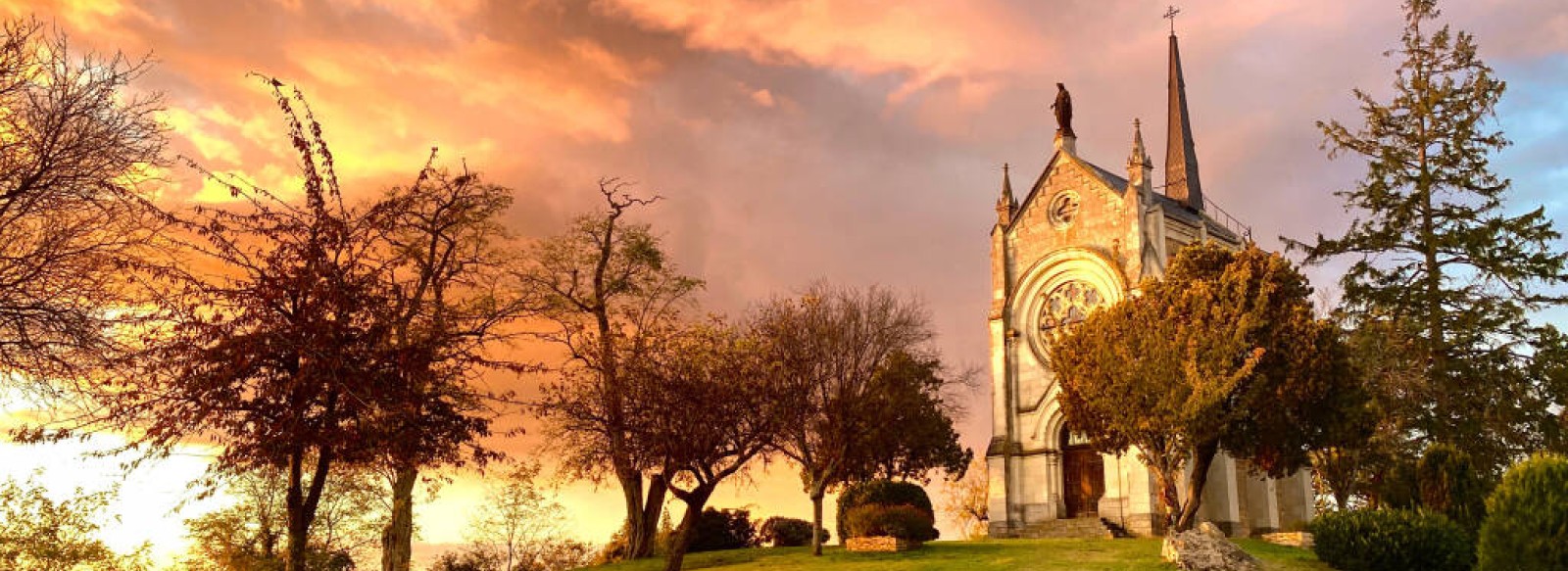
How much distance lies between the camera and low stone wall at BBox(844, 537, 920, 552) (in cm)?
3022

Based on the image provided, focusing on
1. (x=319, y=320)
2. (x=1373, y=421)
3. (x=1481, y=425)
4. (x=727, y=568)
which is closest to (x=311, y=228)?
(x=319, y=320)

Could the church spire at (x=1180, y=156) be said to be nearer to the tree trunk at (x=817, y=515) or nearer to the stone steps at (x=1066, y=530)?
the stone steps at (x=1066, y=530)

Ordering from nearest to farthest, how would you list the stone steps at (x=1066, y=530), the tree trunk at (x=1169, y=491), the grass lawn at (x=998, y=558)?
the grass lawn at (x=998, y=558) → the tree trunk at (x=1169, y=491) → the stone steps at (x=1066, y=530)

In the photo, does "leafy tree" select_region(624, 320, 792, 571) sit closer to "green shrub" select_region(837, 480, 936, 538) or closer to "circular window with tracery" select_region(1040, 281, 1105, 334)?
"green shrub" select_region(837, 480, 936, 538)

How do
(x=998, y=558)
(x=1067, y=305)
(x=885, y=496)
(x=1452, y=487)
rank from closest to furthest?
(x=1452, y=487) → (x=998, y=558) → (x=885, y=496) → (x=1067, y=305)

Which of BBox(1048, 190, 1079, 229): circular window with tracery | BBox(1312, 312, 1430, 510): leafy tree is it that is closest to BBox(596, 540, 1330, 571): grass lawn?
BBox(1312, 312, 1430, 510): leafy tree

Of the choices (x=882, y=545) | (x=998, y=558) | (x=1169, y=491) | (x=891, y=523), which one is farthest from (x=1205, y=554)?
(x=891, y=523)

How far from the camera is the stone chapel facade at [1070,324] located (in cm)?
3647

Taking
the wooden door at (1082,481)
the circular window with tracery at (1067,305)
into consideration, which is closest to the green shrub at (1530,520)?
the wooden door at (1082,481)

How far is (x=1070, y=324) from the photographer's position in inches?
1428

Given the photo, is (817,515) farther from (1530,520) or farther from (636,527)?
(1530,520)

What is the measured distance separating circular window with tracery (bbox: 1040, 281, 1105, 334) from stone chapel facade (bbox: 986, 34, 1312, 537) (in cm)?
4

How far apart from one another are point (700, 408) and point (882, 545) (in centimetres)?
650

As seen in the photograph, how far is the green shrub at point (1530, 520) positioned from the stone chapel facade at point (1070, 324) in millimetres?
15887
